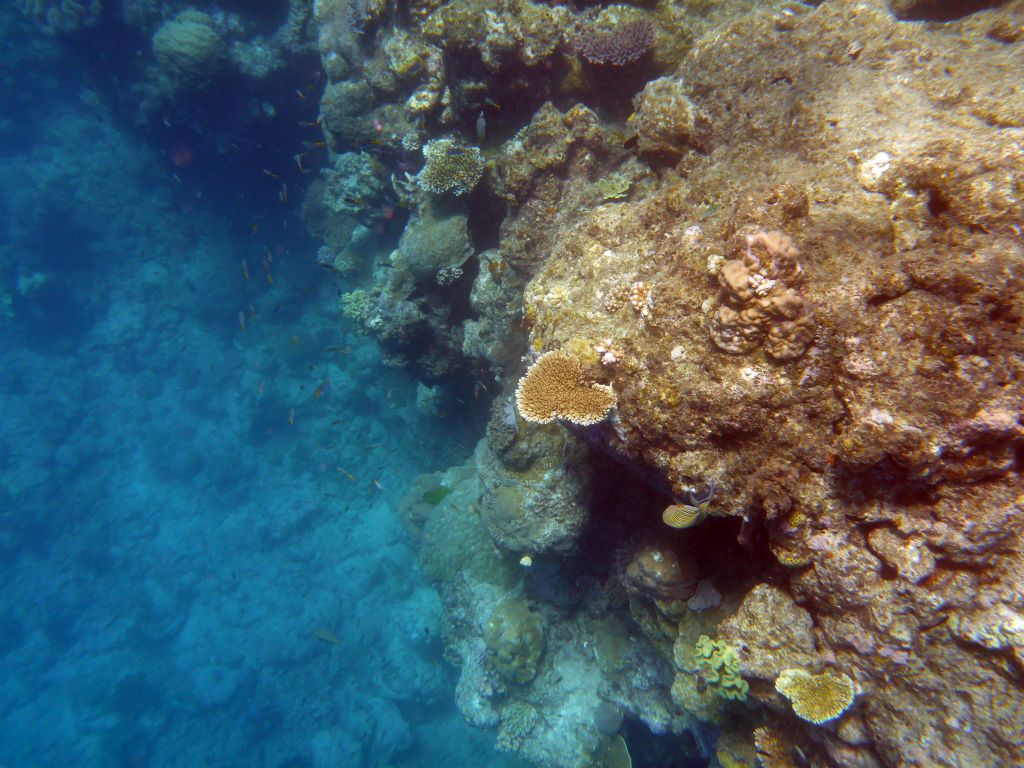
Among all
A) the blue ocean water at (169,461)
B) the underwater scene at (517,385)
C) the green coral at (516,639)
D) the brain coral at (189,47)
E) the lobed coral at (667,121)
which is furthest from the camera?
the blue ocean water at (169,461)

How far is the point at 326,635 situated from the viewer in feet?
46.0

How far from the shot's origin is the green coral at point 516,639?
905 cm

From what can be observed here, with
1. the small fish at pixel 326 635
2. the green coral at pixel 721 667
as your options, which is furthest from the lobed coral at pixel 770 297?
the small fish at pixel 326 635

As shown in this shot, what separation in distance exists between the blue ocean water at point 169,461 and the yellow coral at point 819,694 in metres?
12.0

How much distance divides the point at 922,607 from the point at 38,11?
24.0 meters

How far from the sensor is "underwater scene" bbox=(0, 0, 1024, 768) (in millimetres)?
3105

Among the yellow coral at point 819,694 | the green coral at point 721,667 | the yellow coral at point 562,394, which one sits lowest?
the green coral at point 721,667

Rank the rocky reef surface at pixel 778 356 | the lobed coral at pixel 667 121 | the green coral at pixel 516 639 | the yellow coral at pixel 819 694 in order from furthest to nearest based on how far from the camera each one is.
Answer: the green coral at pixel 516 639 → the lobed coral at pixel 667 121 → the yellow coral at pixel 819 694 → the rocky reef surface at pixel 778 356

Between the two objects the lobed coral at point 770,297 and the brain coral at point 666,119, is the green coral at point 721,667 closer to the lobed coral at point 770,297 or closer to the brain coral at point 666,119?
the lobed coral at point 770,297

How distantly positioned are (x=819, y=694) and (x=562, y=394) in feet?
9.15

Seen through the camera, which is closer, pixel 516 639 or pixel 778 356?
pixel 778 356

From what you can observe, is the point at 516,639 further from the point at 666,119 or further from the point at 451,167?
the point at 666,119

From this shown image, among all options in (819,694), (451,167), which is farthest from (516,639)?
(451,167)

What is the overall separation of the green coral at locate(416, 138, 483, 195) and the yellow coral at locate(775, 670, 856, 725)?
7433mm
